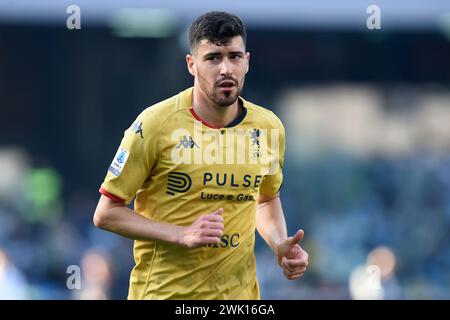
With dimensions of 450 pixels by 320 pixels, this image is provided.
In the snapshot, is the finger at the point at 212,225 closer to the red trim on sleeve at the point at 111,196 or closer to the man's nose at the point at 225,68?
the red trim on sleeve at the point at 111,196

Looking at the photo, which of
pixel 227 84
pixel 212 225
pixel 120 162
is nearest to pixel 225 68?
pixel 227 84

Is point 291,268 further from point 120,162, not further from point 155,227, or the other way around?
point 120,162

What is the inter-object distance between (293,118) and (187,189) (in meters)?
10.2

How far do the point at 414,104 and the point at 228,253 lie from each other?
1131 cm

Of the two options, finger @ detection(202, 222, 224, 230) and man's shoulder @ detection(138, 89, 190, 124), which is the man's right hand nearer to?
finger @ detection(202, 222, 224, 230)

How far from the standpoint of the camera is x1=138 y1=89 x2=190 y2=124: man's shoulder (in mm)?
5922

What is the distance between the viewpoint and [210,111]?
607cm

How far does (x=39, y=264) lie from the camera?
15.3 metres

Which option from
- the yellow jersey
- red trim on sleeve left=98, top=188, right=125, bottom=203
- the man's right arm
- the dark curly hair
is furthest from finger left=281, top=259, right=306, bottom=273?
the dark curly hair

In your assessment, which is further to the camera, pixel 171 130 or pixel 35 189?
pixel 35 189

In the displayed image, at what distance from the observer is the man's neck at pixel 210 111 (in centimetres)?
605

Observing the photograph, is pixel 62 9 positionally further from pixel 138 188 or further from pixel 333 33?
pixel 138 188

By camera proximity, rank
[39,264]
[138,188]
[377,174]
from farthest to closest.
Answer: [377,174] < [39,264] < [138,188]
